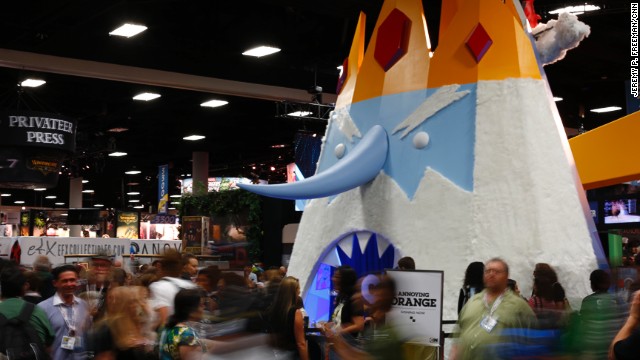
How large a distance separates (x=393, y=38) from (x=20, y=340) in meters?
5.56

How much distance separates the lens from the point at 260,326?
12.8 ft

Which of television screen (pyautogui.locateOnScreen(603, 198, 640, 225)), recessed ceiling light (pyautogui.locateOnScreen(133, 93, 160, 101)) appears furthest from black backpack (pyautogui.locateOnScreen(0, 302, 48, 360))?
television screen (pyautogui.locateOnScreen(603, 198, 640, 225))

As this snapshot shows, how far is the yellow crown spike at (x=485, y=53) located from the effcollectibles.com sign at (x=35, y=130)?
893cm

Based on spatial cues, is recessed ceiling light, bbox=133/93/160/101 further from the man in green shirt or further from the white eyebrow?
the man in green shirt

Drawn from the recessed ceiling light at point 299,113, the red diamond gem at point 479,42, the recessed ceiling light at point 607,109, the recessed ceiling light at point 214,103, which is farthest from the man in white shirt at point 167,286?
the recessed ceiling light at point 607,109

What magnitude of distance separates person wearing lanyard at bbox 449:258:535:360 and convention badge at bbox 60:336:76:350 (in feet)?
8.36

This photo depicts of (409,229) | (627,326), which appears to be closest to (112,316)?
(627,326)

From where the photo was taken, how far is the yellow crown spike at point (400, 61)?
8.75 meters

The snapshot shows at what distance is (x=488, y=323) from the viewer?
4832 millimetres

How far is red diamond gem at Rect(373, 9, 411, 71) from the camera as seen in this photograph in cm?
895

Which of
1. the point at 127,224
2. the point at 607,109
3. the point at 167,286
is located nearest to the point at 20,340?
the point at 167,286

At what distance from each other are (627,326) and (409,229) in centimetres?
442

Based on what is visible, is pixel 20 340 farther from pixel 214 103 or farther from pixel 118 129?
pixel 118 129

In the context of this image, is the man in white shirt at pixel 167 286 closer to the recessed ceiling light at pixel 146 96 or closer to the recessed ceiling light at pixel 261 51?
the recessed ceiling light at pixel 261 51
